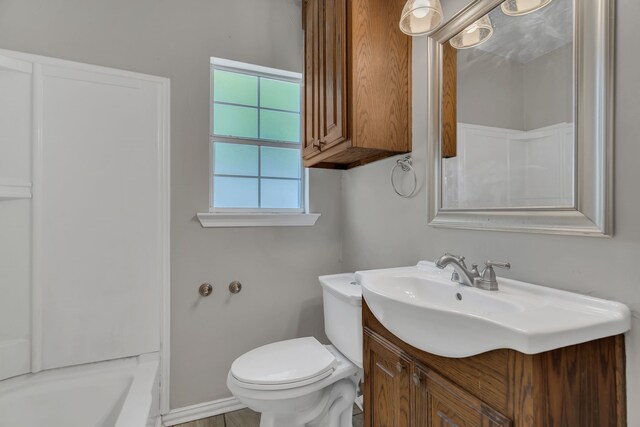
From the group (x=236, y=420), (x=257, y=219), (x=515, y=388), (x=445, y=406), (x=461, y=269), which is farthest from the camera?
(x=257, y=219)

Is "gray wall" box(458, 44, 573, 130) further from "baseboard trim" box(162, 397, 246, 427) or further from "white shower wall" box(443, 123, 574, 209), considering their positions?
"baseboard trim" box(162, 397, 246, 427)

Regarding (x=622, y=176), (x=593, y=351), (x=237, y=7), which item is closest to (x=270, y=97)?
(x=237, y=7)

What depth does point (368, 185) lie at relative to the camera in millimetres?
1864

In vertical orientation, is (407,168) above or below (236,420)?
above

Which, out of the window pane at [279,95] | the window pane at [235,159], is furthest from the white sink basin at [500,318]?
the window pane at [279,95]

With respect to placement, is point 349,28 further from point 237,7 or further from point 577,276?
point 577,276

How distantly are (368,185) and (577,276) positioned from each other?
1136 millimetres

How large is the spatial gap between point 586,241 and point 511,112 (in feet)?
1.57

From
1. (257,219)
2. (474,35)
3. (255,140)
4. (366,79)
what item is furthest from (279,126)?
(474,35)

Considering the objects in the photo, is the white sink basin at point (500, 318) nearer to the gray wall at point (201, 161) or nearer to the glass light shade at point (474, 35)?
the glass light shade at point (474, 35)

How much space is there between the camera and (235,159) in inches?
81.4

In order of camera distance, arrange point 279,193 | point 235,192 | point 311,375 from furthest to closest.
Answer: point 279,193 → point 235,192 → point 311,375

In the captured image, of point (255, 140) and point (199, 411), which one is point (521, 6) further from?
point (199, 411)

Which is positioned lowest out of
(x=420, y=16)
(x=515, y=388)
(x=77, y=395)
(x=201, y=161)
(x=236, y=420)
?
(x=236, y=420)
